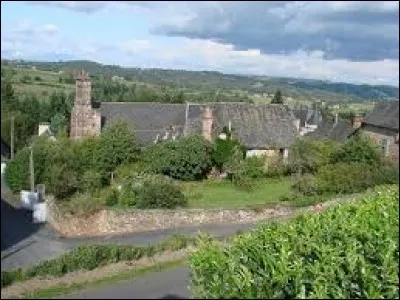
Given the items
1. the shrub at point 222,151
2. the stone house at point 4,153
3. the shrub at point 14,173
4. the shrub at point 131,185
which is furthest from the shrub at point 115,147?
the shrub at point 222,151

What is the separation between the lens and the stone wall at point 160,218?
13297mm

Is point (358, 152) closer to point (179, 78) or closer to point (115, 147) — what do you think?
point (115, 147)

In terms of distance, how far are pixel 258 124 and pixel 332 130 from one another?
37.6ft

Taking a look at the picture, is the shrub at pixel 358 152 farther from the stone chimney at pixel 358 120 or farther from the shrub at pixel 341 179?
the stone chimney at pixel 358 120

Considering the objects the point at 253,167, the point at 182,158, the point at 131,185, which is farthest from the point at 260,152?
the point at 131,185

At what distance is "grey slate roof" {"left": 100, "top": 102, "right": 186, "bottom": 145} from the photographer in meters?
9.31

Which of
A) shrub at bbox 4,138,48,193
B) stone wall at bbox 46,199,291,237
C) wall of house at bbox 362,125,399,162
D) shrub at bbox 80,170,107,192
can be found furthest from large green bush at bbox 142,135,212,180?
shrub at bbox 4,138,48,193

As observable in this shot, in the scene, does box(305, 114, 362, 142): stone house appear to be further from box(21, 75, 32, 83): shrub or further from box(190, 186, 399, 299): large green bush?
box(21, 75, 32, 83): shrub

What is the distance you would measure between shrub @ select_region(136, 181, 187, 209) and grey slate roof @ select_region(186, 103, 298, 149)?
1.83 metres

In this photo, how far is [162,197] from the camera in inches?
648

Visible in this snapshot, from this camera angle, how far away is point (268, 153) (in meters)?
19.8

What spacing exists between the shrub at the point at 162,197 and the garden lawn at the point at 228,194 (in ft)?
0.90

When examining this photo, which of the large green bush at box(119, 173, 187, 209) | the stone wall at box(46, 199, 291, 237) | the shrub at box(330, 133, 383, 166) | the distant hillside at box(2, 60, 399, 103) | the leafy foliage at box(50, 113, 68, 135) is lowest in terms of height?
the stone wall at box(46, 199, 291, 237)

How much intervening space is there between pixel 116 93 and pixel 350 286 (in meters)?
4.77
